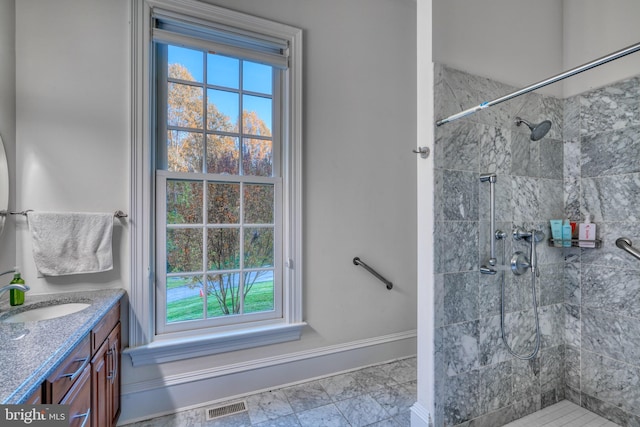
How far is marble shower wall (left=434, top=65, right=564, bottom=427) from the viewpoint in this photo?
1.50m

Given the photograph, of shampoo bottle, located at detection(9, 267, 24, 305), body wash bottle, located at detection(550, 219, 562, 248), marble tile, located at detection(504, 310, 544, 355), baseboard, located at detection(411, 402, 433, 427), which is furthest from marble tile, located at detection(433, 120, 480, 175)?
shampoo bottle, located at detection(9, 267, 24, 305)

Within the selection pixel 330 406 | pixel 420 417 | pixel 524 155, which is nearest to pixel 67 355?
pixel 330 406

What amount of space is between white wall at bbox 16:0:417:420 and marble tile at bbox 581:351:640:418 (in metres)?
1.16

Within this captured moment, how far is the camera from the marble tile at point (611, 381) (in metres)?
1.58

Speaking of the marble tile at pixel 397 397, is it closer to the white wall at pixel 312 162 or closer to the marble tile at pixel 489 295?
the white wall at pixel 312 162

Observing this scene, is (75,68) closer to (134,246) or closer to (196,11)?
(196,11)

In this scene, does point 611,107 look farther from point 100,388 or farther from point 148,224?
point 100,388

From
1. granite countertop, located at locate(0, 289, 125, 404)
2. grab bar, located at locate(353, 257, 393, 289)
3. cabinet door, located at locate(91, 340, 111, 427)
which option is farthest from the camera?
grab bar, located at locate(353, 257, 393, 289)

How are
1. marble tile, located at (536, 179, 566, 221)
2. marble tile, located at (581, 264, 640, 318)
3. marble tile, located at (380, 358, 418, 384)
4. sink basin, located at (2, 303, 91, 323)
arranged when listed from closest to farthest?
sink basin, located at (2, 303, 91, 323) → marble tile, located at (581, 264, 640, 318) → marble tile, located at (536, 179, 566, 221) → marble tile, located at (380, 358, 418, 384)

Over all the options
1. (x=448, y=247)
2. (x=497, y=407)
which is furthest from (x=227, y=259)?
(x=497, y=407)

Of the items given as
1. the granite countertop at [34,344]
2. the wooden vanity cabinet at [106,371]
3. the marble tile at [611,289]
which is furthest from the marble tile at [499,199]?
the wooden vanity cabinet at [106,371]

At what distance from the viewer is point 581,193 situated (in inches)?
71.4

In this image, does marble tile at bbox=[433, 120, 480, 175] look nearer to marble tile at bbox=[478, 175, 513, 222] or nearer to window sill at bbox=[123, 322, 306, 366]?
marble tile at bbox=[478, 175, 513, 222]

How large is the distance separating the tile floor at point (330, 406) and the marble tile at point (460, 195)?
1314mm
